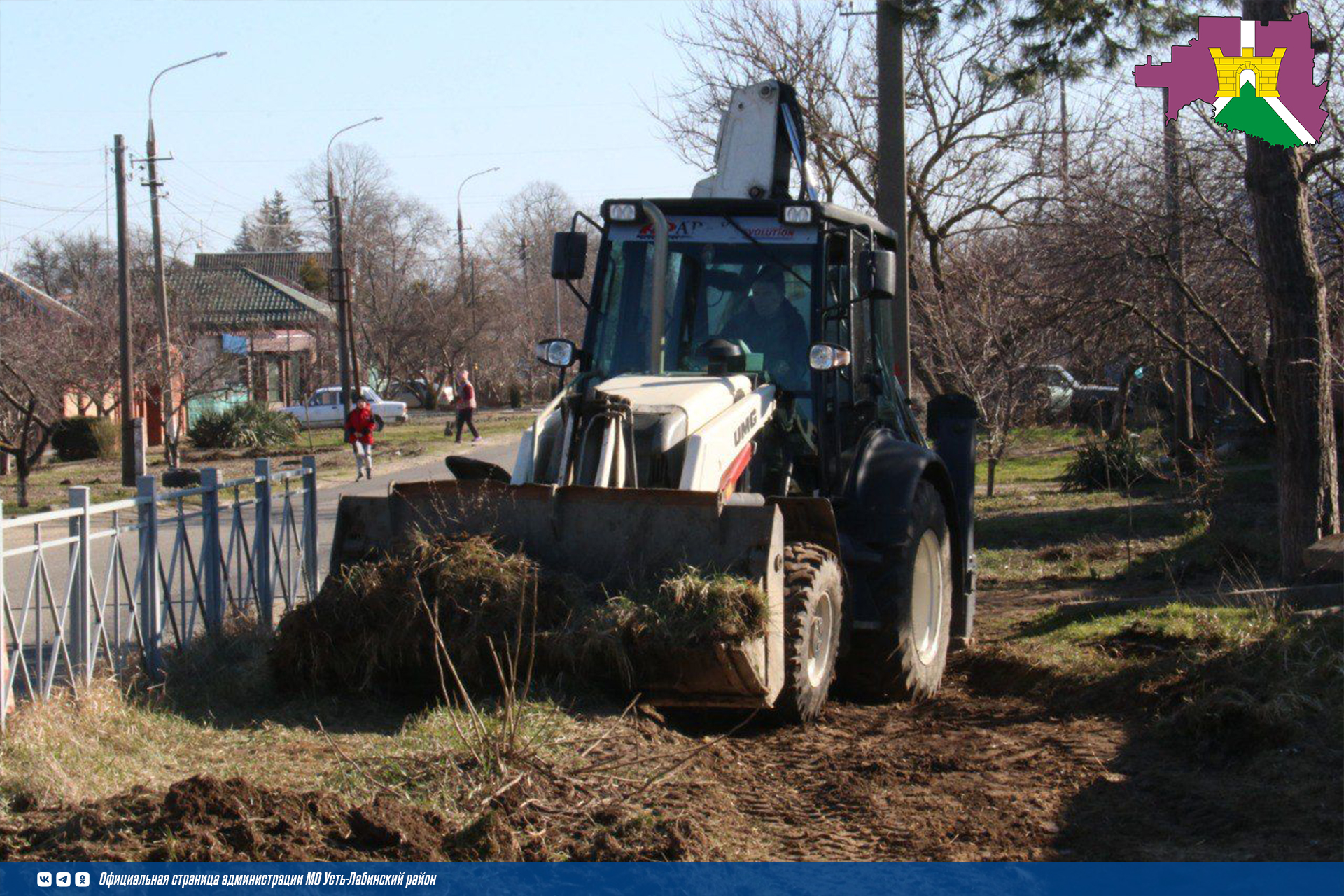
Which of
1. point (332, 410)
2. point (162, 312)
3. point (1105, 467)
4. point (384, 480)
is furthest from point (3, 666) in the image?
point (332, 410)

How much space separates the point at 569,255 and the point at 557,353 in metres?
0.60

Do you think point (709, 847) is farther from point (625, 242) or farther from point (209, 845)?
point (625, 242)

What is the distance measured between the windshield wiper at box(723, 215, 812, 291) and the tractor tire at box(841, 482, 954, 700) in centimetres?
133

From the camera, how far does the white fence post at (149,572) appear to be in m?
7.68

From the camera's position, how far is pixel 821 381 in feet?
25.9

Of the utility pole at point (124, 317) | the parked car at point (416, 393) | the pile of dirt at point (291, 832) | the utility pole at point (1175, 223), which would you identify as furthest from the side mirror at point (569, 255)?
the parked car at point (416, 393)

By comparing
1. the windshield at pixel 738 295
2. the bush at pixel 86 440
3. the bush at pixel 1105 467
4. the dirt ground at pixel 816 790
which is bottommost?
the dirt ground at pixel 816 790

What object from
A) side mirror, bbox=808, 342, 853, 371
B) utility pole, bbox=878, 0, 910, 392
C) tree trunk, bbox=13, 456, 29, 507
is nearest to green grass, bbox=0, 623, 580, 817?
side mirror, bbox=808, 342, 853, 371

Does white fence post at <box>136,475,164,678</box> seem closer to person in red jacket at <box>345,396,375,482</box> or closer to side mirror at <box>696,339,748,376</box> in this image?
side mirror at <box>696,339,748,376</box>

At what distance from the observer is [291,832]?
15.3 feet

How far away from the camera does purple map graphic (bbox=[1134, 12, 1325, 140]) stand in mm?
10250

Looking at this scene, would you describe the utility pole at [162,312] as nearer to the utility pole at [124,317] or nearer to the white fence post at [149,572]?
the utility pole at [124,317]

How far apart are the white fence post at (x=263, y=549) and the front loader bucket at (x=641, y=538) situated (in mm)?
2441

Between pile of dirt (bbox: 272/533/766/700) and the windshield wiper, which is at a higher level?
the windshield wiper
